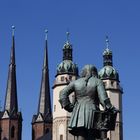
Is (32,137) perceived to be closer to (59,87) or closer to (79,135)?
(59,87)

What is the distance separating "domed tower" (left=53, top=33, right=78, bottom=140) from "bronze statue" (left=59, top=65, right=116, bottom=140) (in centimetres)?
8942

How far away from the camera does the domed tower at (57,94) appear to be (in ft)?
328

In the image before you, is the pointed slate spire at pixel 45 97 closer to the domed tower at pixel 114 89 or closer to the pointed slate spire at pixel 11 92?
the pointed slate spire at pixel 11 92

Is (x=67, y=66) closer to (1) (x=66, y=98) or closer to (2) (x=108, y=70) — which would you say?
(2) (x=108, y=70)

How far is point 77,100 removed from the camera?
982 centimetres

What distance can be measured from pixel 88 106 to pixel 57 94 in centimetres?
9115

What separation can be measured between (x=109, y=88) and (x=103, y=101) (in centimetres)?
9296

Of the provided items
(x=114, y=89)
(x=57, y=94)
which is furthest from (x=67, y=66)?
(x=114, y=89)

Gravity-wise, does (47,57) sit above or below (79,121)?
above

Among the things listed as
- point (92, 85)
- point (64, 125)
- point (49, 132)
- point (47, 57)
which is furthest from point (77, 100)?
point (47, 57)

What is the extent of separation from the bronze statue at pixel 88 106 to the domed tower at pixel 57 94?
3520 inches

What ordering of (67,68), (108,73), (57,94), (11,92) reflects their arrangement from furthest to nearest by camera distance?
(11,92) → (108,73) → (67,68) → (57,94)

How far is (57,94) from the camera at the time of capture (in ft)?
330

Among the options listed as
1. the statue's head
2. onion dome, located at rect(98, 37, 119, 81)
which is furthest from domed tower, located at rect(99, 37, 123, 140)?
the statue's head
